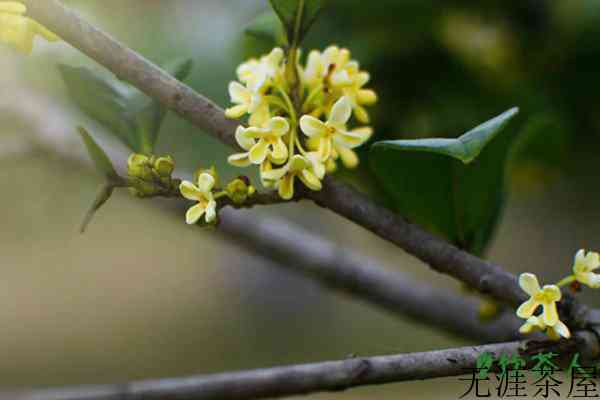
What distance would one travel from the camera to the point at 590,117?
93cm

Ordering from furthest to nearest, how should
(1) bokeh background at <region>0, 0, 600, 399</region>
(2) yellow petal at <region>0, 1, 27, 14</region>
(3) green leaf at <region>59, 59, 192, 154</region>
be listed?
(1) bokeh background at <region>0, 0, 600, 399</region>
(3) green leaf at <region>59, 59, 192, 154</region>
(2) yellow petal at <region>0, 1, 27, 14</region>

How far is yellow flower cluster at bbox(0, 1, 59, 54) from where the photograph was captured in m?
0.41

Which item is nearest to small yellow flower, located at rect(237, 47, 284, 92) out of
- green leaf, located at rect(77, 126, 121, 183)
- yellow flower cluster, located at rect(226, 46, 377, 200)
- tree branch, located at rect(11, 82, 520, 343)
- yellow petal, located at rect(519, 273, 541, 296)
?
yellow flower cluster, located at rect(226, 46, 377, 200)

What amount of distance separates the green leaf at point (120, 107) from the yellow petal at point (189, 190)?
Answer: 88 mm

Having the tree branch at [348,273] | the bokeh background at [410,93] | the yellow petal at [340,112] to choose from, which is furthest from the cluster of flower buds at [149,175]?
the tree branch at [348,273]

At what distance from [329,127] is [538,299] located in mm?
168

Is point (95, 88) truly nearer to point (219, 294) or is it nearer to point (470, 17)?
point (470, 17)

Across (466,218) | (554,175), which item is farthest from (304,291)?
(466,218)

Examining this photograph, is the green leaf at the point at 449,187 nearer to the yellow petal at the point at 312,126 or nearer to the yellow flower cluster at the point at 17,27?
the yellow petal at the point at 312,126

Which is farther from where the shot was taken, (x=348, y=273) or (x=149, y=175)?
(x=348, y=273)

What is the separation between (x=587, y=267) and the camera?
0.47 m

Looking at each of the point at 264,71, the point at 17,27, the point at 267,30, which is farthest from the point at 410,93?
the point at 17,27

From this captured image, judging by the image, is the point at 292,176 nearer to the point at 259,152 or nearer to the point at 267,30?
the point at 259,152

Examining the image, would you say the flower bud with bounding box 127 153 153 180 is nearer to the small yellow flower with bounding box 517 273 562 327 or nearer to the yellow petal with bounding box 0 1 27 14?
the yellow petal with bounding box 0 1 27 14
